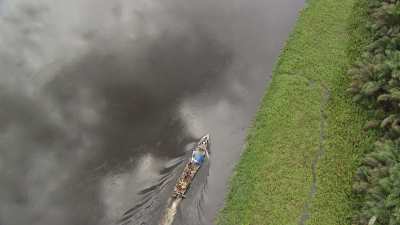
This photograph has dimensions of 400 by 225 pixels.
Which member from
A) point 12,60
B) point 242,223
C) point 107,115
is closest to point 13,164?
point 107,115

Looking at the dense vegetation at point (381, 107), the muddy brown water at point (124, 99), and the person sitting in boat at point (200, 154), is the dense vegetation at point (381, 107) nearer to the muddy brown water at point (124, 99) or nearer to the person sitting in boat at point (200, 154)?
the muddy brown water at point (124, 99)

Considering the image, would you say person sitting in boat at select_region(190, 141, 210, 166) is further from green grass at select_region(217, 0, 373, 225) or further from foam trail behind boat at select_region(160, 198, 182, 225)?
foam trail behind boat at select_region(160, 198, 182, 225)

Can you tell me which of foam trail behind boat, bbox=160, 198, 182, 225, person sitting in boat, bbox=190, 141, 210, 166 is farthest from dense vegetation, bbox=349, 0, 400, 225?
foam trail behind boat, bbox=160, 198, 182, 225

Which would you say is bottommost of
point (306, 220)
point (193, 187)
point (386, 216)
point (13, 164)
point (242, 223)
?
point (386, 216)

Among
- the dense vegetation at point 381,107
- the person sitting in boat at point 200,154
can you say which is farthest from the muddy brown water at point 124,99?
the dense vegetation at point 381,107

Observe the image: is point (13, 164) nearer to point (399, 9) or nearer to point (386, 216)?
point (386, 216)

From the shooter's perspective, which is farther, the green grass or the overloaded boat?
the overloaded boat

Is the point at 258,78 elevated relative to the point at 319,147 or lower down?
elevated

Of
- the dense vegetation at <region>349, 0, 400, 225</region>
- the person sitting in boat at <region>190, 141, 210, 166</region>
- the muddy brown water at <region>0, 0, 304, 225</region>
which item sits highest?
the muddy brown water at <region>0, 0, 304, 225</region>
